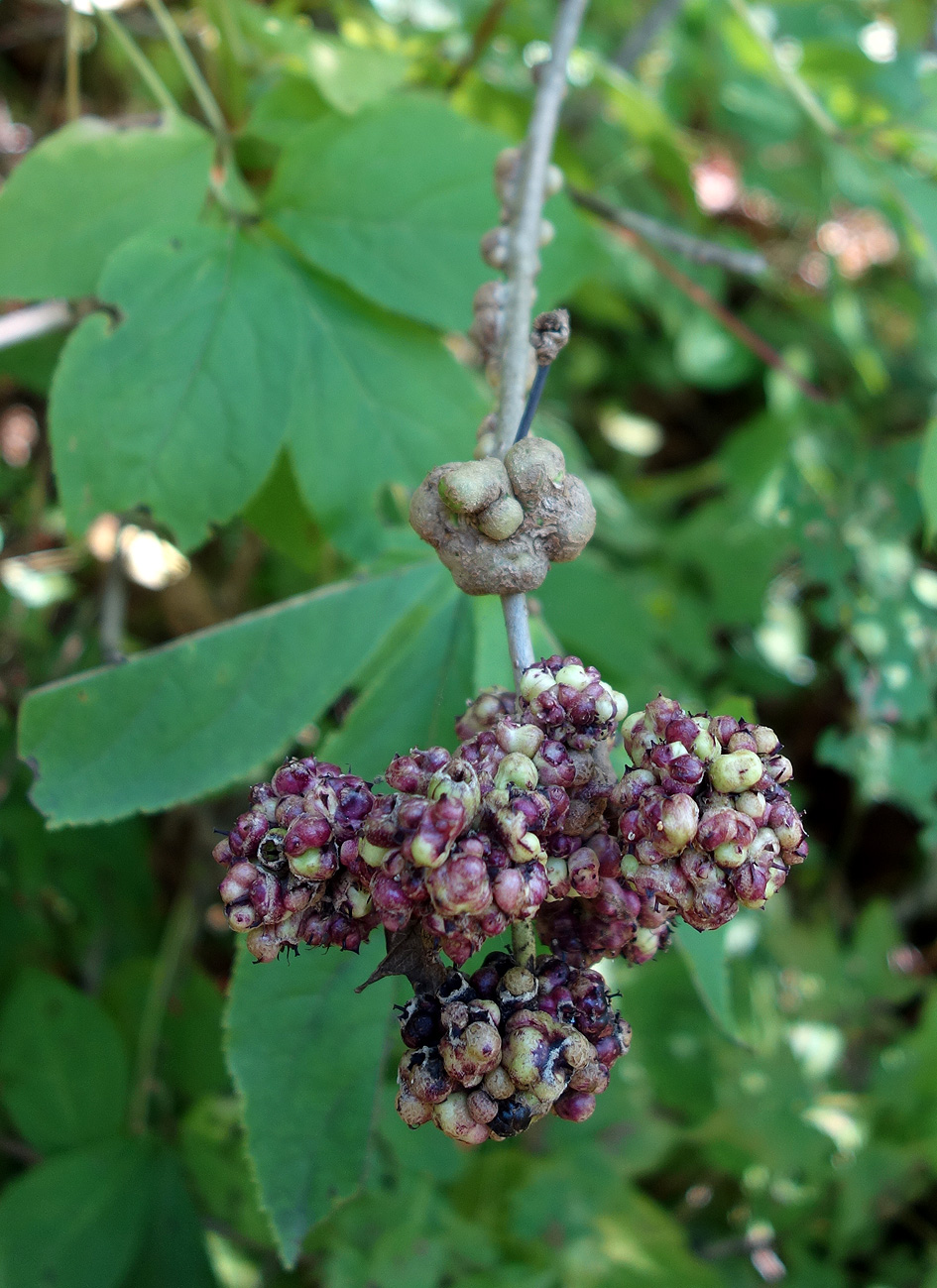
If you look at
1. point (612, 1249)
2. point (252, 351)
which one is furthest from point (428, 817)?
point (612, 1249)

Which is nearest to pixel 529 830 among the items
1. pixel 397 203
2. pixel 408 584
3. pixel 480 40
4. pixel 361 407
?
pixel 408 584

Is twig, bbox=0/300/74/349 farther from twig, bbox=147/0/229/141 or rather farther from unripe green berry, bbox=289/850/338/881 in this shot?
unripe green berry, bbox=289/850/338/881

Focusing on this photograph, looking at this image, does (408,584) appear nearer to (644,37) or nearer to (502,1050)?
(502,1050)

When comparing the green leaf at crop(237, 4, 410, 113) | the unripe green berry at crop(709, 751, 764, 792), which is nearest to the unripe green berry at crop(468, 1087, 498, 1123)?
the unripe green berry at crop(709, 751, 764, 792)

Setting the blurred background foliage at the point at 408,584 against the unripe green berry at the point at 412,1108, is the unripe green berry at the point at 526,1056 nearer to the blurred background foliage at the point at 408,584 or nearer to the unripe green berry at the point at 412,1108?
the unripe green berry at the point at 412,1108

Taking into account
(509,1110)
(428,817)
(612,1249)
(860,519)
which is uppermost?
(428,817)

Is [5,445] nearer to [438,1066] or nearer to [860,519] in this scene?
[860,519]

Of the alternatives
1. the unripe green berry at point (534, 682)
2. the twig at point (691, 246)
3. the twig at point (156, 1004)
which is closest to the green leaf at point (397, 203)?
the twig at point (691, 246)
